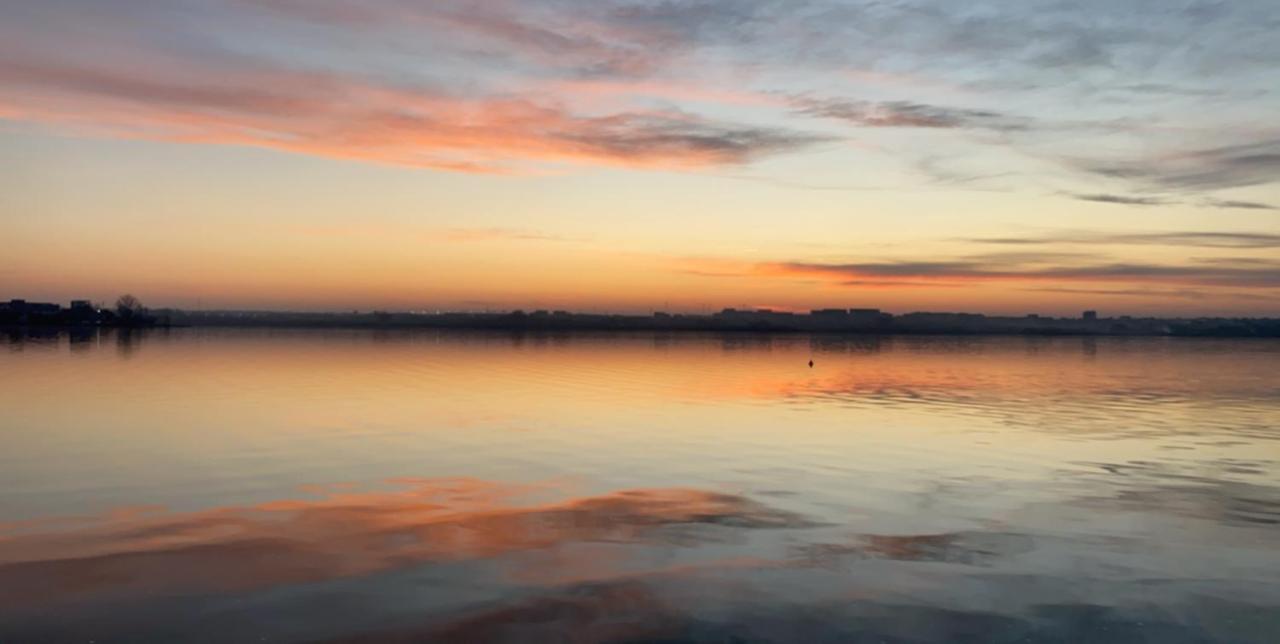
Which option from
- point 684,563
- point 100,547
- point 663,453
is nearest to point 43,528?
point 100,547

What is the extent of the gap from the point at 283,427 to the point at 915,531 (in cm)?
2737

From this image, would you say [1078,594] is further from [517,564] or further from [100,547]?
[100,547]

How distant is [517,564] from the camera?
17.4m

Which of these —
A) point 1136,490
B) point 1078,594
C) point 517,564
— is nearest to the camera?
point 1078,594

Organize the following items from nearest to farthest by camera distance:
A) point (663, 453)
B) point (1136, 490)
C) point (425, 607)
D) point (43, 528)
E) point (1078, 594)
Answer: point (425, 607)
point (1078, 594)
point (43, 528)
point (1136, 490)
point (663, 453)

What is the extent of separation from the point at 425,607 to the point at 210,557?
5.64m

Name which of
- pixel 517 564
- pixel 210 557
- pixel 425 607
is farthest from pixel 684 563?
pixel 210 557

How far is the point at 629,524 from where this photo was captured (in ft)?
69.2

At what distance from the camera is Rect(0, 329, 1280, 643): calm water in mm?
14312

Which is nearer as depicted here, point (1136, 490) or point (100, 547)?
point (100, 547)

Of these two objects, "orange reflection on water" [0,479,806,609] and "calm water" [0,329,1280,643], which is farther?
"orange reflection on water" [0,479,806,609]

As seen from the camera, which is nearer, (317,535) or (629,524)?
(317,535)

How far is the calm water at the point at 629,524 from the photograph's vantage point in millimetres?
14312

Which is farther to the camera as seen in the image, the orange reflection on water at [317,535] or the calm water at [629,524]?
the orange reflection on water at [317,535]
